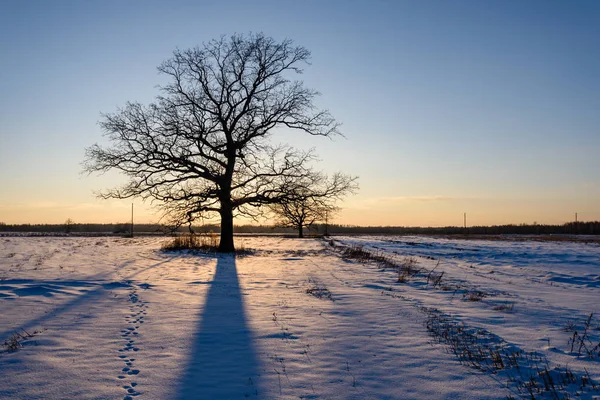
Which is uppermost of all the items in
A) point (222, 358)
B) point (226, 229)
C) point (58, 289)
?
point (226, 229)

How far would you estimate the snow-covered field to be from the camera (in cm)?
498

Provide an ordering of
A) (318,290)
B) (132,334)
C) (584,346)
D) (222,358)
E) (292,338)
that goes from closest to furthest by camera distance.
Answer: (222,358) → (584,346) → (292,338) → (132,334) → (318,290)

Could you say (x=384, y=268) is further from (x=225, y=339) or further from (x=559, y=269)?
(x=225, y=339)

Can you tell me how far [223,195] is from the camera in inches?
952

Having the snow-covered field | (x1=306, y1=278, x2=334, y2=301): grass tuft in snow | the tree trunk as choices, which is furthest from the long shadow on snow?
the tree trunk

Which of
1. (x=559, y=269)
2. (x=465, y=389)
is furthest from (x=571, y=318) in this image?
(x=559, y=269)

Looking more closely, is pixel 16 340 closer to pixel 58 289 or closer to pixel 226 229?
pixel 58 289

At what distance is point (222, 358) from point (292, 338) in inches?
53.1

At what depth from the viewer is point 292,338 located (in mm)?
6957

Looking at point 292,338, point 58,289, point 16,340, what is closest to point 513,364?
point 292,338

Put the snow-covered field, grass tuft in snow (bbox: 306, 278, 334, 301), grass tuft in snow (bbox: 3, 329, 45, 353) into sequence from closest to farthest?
the snow-covered field, grass tuft in snow (bbox: 3, 329, 45, 353), grass tuft in snow (bbox: 306, 278, 334, 301)

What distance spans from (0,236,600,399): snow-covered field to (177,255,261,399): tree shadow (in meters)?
0.02

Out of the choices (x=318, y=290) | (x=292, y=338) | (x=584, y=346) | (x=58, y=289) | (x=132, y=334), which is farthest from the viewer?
(x=318, y=290)

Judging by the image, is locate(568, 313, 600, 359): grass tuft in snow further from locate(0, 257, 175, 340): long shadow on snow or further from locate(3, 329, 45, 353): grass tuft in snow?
locate(0, 257, 175, 340): long shadow on snow
